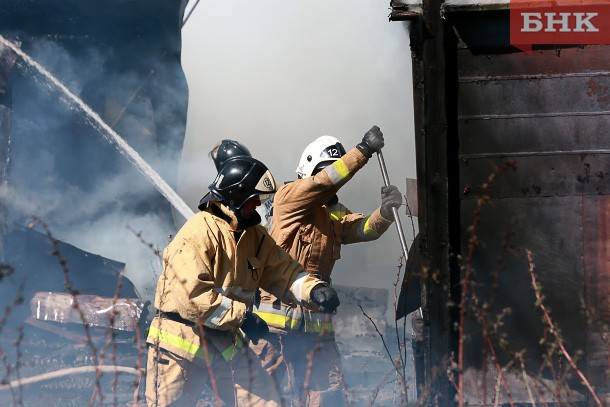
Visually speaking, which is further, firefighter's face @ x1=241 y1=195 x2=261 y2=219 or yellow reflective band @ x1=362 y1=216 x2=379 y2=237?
yellow reflective band @ x1=362 y1=216 x2=379 y2=237

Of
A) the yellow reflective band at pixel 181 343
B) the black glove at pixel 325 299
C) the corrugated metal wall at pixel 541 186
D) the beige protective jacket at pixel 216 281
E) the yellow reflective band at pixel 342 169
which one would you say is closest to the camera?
the corrugated metal wall at pixel 541 186

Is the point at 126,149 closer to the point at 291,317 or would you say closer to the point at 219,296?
the point at 291,317

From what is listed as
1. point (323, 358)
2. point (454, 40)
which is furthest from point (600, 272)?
point (323, 358)

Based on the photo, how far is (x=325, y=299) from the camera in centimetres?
491

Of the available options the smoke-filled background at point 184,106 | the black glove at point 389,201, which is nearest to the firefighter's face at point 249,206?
the black glove at point 389,201

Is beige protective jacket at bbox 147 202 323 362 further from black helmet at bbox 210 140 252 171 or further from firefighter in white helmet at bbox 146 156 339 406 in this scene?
black helmet at bbox 210 140 252 171

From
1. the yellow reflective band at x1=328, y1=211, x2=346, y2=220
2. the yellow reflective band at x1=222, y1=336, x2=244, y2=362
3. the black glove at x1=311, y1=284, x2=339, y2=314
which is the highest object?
the yellow reflective band at x1=328, y1=211, x2=346, y2=220

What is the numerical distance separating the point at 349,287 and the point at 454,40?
6.14m

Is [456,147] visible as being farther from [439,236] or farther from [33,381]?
[33,381]

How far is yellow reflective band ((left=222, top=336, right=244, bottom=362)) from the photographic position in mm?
4770

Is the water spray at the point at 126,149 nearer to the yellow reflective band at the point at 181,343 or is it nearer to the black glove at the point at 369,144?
the black glove at the point at 369,144

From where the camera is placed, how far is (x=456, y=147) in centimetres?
434

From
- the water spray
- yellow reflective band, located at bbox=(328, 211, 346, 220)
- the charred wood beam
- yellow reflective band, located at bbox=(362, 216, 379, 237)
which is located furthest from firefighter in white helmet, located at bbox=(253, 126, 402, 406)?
the water spray

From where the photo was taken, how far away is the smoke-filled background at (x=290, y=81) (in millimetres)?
11664
